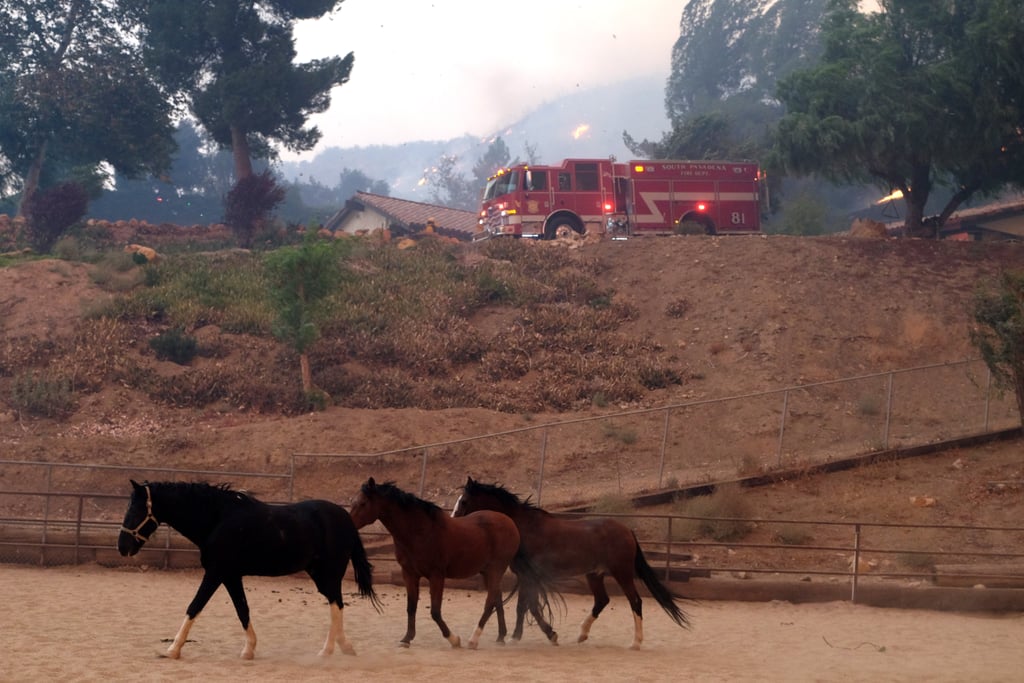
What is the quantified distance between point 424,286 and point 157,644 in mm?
25751

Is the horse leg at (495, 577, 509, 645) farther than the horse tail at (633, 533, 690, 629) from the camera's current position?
No

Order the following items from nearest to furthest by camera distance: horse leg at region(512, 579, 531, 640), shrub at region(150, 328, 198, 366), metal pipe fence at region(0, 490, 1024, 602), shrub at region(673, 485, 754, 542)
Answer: horse leg at region(512, 579, 531, 640) < metal pipe fence at region(0, 490, 1024, 602) < shrub at region(673, 485, 754, 542) < shrub at region(150, 328, 198, 366)

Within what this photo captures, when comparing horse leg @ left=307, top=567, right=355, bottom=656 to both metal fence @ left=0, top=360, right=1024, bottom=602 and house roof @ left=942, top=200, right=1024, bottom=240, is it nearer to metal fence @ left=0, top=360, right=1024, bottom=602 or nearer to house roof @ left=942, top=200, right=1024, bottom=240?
metal fence @ left=0, top=360, right=1024, bottom=602

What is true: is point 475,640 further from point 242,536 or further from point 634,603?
point 242,536

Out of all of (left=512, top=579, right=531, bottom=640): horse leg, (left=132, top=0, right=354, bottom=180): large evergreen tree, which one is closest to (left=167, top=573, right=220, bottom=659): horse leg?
(left=512, top=579, right=531, bottom=640): horse leg

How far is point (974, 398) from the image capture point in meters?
24.7

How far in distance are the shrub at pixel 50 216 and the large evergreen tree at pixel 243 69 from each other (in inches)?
452

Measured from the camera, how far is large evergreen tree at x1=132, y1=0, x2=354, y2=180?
167 ft

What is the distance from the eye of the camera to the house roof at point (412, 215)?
187 feet

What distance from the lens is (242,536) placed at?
412 inches

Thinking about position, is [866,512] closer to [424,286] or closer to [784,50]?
[424,286]

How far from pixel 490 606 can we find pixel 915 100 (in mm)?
31517

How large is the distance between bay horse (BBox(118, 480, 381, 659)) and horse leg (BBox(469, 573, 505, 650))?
1.41 meters

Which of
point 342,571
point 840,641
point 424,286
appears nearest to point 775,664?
point 840,641
